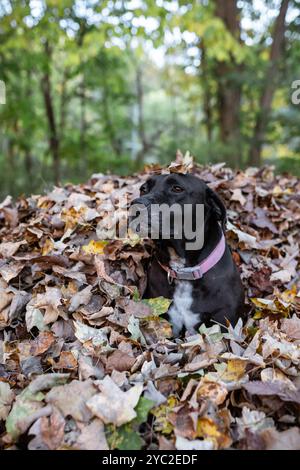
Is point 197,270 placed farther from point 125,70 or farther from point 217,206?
point 125,70

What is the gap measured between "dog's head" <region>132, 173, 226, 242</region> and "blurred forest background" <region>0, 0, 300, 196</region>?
183 inches

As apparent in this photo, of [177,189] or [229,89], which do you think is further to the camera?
[229,89]

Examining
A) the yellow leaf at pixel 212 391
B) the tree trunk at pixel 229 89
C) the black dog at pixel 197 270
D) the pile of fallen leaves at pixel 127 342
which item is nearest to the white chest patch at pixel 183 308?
the black dog at pixel 197 270

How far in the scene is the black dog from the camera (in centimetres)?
324

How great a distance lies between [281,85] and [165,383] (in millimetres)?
8657

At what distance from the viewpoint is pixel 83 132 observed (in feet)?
39.3

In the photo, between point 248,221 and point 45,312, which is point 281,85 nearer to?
point 248,221

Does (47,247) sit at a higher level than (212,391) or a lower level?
higher

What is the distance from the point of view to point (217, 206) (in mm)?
3314

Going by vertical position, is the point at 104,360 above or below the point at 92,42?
below

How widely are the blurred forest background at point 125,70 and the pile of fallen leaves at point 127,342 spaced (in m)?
4.22

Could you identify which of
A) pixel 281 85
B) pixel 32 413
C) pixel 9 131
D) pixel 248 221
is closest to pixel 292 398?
pixel 32 413

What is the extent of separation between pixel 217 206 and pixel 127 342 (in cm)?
115

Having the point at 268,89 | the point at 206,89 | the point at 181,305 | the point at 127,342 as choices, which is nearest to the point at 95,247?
the point at 181,305
